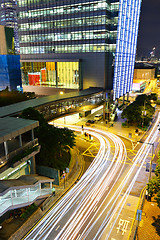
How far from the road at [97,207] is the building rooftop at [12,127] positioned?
339 inches

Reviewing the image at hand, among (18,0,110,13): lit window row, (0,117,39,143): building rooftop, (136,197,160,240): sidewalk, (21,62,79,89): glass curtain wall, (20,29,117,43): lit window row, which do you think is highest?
(18,0,110,13): lit window row

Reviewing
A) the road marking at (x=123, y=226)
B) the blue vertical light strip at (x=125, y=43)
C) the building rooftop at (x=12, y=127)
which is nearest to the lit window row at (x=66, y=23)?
the blue vertical light strip at (x=125, y=43)

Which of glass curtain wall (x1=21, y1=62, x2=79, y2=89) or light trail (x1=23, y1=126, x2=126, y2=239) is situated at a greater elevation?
glass curtain wall (x1=21, y1=62, x2=79, y2=89)

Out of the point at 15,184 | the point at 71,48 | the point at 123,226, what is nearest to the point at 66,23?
the point at 71,48

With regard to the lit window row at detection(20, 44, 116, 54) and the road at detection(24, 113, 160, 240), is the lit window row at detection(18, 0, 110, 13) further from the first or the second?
the road at detection(24, 113, 160, 240)

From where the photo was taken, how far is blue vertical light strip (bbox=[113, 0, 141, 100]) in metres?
55.5

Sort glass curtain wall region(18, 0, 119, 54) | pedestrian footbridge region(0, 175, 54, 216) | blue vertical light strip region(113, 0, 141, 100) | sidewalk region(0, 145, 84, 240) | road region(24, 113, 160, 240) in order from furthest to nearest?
blue vertical light strip region(113, 0, 141, 100), glass curtain wall region(18, 0, 119, 54), road region(24, 113, 160, 240), sidewalk region(0, 145, 84, 240), pedestrian footbridge region(0, 175, 54, 216)

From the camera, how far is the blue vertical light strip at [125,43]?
55531 mm

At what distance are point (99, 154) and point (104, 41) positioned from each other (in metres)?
34.1

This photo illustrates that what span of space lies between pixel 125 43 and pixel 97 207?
54050 millimetres

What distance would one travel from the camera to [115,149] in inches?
1359

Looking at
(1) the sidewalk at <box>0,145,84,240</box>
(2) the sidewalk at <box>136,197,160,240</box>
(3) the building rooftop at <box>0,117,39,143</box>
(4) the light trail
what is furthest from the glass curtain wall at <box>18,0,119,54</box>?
(2) the sidewalk at <box>136,197,160,240</box>

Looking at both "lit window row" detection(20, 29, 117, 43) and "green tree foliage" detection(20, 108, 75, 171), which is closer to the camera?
"green tree foliage" detection(20, 108, 75, 171)

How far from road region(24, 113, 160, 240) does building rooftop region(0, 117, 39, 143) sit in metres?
8.61
